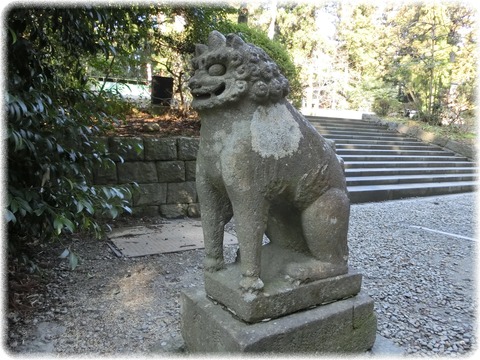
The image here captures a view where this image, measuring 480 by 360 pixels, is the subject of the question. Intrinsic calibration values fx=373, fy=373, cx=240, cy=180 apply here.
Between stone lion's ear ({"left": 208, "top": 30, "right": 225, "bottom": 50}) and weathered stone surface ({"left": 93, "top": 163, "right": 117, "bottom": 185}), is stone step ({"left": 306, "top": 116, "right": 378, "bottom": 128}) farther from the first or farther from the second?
stone lion's ear ({"left": 208, "top": 30, "right": 225, "bottom": 50})

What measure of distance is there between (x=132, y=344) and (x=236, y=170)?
1284 mm

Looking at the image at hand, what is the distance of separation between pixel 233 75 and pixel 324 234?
0.81 meters

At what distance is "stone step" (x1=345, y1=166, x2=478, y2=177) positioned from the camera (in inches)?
292

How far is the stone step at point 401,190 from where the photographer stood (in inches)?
249

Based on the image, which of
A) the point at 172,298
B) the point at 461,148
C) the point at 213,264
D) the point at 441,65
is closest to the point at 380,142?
the point at 461,148

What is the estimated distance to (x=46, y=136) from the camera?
2.38 metres

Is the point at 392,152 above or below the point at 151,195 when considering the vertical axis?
above

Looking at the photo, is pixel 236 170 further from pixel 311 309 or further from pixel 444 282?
pixel 444 282

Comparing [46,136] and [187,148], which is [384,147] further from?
[46,136]

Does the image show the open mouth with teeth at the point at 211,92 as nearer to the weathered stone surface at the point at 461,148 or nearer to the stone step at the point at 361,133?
the stone step at the point at 361,133

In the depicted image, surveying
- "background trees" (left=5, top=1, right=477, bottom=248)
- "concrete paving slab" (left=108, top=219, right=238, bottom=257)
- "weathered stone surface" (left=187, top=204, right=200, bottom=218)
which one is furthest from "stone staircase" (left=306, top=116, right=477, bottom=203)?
"concrete paving slab" (left=108, top=219, right=238, bottom=257)

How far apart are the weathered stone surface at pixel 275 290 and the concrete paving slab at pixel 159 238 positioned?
1966mm

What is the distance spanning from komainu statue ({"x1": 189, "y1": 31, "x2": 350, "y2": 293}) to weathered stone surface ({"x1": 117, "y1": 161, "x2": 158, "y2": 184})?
10.3 ft

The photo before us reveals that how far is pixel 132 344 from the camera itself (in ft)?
6.90
